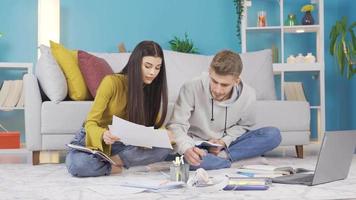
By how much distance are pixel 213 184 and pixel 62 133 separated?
4.66 feet

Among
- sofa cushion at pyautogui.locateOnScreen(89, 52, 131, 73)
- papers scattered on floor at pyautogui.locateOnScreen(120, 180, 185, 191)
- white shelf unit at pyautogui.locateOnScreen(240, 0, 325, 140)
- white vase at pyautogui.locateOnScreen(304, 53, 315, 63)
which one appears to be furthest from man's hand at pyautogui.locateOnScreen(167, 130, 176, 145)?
white vase at pyautogui.locateOnScreen(304, 53, 315, 63)

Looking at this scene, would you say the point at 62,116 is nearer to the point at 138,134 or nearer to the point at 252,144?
the point at 138,134

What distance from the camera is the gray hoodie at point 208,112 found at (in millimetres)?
2791

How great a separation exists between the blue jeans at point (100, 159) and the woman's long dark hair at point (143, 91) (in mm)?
154

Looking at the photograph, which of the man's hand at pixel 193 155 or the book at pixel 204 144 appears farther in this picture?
the book at pixel 204 144

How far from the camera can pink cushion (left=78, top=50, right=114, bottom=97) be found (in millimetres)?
3357

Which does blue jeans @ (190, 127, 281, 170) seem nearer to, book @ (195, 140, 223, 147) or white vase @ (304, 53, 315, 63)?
book @ (195, 140, 223, 147)

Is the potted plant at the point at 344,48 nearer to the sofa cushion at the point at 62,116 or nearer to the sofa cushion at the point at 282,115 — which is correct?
the sofa cushion at the point at 282,115

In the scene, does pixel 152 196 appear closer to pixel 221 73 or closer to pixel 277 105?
pixel 221 73

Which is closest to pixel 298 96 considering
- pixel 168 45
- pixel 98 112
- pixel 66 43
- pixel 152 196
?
pixel 168 45

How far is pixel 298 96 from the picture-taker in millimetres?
5137

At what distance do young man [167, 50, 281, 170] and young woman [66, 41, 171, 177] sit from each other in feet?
0.73

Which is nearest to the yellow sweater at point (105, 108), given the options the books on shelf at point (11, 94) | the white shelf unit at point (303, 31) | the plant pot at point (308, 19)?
the books on shelf at point (11, 94)

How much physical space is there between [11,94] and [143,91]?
2.63 meters
